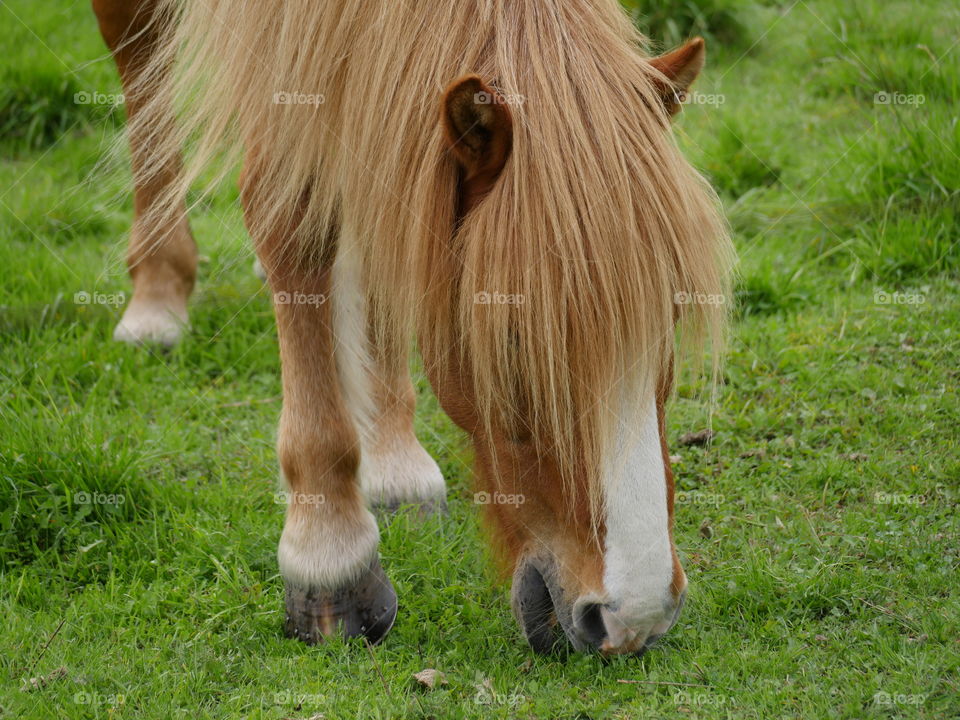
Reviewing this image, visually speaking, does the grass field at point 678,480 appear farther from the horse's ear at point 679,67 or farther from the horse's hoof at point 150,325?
the horse's ear at point 679,67

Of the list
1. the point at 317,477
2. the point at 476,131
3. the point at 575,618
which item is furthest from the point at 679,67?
the point at 317,477

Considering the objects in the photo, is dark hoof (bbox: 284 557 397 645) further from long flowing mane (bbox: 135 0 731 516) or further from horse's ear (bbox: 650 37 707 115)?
horse's ear (bbox: 650 37 707 115)

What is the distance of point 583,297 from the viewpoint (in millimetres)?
2248

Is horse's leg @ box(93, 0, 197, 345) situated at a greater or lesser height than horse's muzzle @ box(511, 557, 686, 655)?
greater

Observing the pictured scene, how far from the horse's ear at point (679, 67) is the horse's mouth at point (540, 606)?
122cm

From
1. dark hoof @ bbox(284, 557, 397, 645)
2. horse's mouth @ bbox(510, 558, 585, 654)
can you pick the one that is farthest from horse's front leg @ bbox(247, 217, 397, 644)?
horse's mouth @ bbox(510, 558, 585, 654)

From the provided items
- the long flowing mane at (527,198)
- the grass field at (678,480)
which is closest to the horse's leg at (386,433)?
the grass field at (678,480)

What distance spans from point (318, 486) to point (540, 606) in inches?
33.1

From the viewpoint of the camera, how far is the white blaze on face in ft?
7.56

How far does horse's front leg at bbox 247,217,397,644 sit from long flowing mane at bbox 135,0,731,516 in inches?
Result: 17.3

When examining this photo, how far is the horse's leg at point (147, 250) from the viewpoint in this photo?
4367mm

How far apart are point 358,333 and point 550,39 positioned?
4.25 feet

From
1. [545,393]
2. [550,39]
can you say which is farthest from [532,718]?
[550,39]

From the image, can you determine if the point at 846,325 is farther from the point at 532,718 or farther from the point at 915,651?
the point at 532,718
